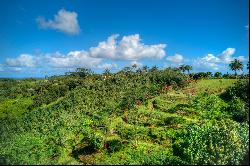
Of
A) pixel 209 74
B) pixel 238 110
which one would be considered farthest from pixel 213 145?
pixel 209 74

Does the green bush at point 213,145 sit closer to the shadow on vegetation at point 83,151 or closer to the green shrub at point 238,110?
the green shrub at point 238,110

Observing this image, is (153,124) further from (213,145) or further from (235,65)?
(235,65)

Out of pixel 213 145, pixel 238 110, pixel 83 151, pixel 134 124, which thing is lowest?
pixel 83 151

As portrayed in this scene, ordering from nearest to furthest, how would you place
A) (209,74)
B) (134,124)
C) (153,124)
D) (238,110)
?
(153,124) < (238,110) < (134,124) < (209,74)

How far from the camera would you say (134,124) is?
140 ft

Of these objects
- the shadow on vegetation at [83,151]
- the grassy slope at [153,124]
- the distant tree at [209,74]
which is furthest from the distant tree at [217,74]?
the shadow on vegetation at [83,151]

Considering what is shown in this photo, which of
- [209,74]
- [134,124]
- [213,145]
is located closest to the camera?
[213,145]

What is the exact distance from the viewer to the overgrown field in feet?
107

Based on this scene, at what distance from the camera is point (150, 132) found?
1539 inches

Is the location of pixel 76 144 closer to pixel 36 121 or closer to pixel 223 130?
pixel 36 121

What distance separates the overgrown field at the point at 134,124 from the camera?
107 feet

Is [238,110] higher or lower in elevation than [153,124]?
higher

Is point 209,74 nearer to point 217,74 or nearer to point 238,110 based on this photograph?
point 217,74

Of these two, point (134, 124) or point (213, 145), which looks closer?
point (213, 145)
